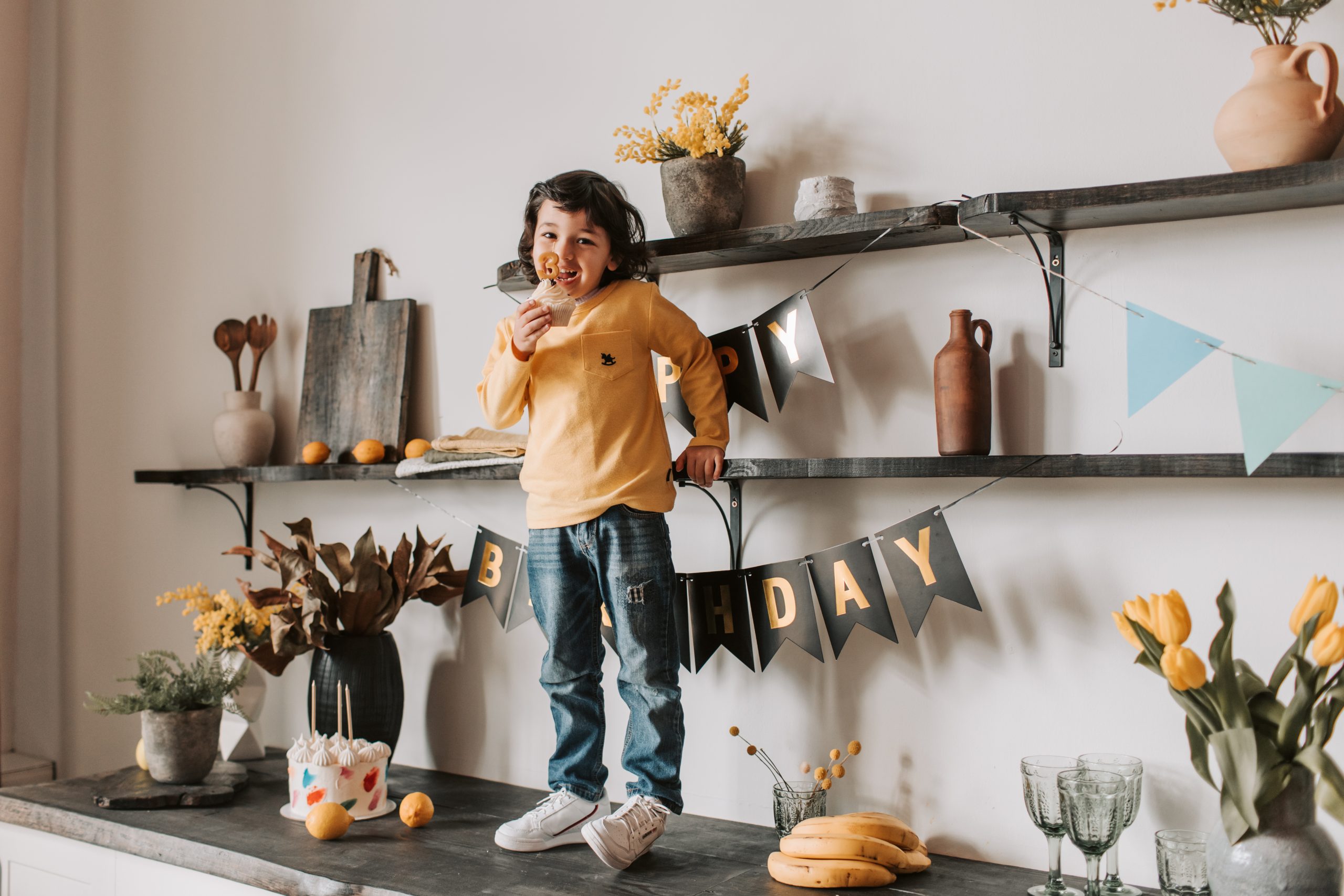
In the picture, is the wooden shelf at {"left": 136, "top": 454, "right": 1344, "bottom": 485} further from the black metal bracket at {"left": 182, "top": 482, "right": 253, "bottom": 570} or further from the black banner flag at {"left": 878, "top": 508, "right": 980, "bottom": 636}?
the black metal bracket at {"left": 182, "top": 482, "right": 253, "bottom": 570}

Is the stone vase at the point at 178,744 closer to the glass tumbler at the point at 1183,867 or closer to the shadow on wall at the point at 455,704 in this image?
the shadow on wall at the point at 455,704

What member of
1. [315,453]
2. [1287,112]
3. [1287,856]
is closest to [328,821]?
[315,453]

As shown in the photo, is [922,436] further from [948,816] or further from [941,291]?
[948,816]

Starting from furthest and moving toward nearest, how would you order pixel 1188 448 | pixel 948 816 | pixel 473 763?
1. pixel 473 763
2. pixel 948 816
3. pixel 1188 448

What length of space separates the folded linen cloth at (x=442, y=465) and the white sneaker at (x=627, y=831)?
65 centimetres

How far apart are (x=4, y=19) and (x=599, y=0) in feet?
5.83

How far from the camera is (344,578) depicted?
213 cm

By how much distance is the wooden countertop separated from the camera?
5.20 feet

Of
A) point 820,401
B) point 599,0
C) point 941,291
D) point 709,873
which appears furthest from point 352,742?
point 599,0

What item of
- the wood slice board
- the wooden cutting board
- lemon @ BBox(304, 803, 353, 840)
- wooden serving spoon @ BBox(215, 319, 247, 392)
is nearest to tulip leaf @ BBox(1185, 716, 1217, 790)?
lemon @ BBox(304, 803, 353, 840)

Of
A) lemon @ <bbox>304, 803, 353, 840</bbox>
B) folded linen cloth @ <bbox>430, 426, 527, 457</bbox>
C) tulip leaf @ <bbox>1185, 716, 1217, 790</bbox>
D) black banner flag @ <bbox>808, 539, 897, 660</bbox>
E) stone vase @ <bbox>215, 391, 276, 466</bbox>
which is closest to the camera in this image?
tulip leaf @ <bbox>1185, 716, 1217, 790</bbox>

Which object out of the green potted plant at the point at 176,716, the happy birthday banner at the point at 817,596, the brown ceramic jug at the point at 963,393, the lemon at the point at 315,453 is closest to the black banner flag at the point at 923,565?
the happy birthday banner at the point at 817,596

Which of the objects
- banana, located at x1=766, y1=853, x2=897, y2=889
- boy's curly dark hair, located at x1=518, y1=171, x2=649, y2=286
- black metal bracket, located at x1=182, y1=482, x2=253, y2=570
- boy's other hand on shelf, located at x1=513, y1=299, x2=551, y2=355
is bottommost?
banana, located at x1=766, y1=853, x2=897, y2=889

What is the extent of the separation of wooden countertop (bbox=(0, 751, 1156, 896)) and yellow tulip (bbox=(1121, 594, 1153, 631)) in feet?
1.43
